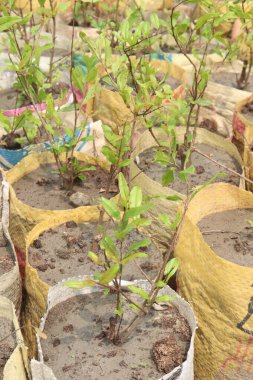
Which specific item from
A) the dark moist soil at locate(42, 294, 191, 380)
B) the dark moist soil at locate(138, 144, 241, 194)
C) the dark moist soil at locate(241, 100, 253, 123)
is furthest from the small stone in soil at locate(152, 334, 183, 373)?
the dark moist soil at locate(241, 100, 253, 123)

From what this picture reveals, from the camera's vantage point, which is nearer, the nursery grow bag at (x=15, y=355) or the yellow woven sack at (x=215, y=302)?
the nursery grow bag at (x=15, y=355)

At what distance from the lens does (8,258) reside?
62.7 inches

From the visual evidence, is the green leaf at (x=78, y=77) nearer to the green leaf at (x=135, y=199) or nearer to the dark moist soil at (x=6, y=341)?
the green leaf at (x=135, y=199)

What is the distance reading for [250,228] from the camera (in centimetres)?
165

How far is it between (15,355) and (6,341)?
0.54 ft

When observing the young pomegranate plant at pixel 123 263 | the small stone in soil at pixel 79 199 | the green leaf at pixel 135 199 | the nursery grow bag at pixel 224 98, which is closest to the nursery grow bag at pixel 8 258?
the small stone in soil at pixel 79 199

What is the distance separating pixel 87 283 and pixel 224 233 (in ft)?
2.10

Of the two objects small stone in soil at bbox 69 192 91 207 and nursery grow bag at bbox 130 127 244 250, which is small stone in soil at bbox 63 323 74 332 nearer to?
nursery grow bag at bbox 130 127 244 250

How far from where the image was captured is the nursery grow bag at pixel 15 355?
45.2 inches

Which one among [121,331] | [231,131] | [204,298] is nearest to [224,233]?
[204,298]

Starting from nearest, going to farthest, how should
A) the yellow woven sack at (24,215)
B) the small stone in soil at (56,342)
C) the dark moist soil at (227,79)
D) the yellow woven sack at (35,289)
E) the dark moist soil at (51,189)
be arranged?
the small stone in soil at (56,342) → the yellow woven sack at (35,289) → the yellow woven sack at (24,215) → the dark moist soil at (51,189) → the dark moist soil at (227,79)

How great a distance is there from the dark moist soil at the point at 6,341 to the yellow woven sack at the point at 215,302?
0.50m

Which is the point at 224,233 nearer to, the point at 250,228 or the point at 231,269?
the point at 250,228

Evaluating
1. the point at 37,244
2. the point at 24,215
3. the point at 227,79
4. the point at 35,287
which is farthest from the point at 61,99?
the point at 227,79
